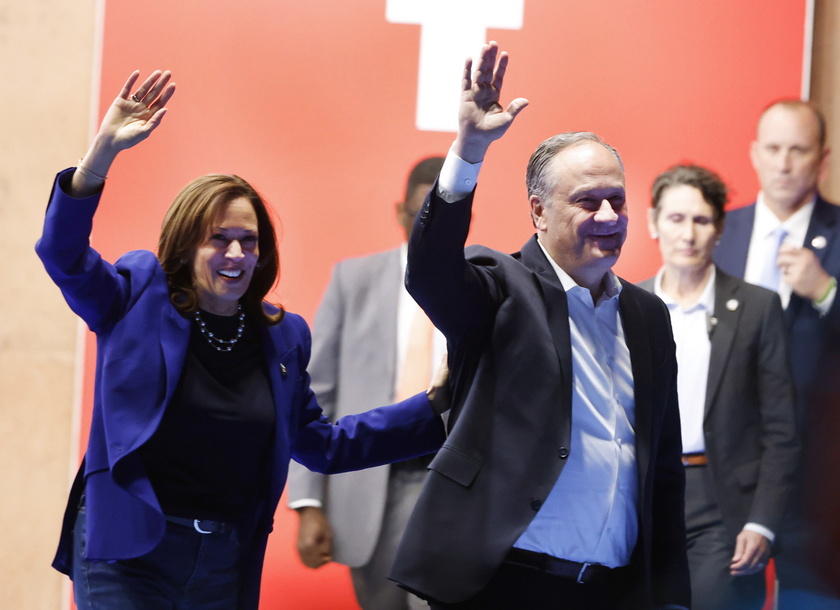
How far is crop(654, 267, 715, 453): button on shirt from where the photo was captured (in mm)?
3607

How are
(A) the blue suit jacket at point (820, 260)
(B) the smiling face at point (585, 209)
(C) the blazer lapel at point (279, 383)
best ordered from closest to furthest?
(B) the smiling face at point (585, 209), (C) the blazer lapel at point (279, 383), (A) the blue suit jacket at point (820, 260)

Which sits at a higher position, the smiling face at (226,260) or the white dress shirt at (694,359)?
the smiling face at (226,260)

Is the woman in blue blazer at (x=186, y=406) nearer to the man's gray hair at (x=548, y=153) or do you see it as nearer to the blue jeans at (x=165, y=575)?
the blue jeans at (x=165, y=575)

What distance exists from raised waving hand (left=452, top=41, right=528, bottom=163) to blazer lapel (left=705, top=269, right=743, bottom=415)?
7.00 feet

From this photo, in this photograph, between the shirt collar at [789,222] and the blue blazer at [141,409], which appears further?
the shirt collar at [789,222]

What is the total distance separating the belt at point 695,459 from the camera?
359cm

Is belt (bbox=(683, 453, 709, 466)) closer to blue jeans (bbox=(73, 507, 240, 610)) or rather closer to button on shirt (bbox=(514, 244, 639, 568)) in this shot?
button on shirt (bbox=(514, 244, 639, 568))

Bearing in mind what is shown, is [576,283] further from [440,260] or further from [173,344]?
[173,344]

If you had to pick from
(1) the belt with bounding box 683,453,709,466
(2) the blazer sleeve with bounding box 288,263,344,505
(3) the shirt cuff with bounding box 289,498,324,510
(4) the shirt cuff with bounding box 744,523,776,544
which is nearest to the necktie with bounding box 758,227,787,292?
(1) the belt with bounding box 683,453,709,466

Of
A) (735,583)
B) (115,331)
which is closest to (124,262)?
(115,331)

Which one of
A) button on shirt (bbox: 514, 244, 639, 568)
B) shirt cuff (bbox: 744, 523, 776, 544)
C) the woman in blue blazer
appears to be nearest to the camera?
button on shirt (bbox: 514, 244, 639, 568)

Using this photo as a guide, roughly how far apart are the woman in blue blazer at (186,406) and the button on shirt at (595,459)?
0.57 m

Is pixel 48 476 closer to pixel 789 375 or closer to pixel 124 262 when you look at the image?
pixel 124 262

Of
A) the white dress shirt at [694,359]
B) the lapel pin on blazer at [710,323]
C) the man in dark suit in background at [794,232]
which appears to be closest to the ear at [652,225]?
the white dress shirt at [694,359]
